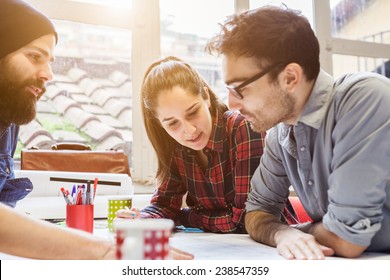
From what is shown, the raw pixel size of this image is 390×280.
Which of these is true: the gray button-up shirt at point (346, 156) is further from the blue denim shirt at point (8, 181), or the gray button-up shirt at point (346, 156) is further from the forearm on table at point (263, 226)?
the blue denim shirt at point (8, 181)

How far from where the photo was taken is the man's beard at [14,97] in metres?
1.47

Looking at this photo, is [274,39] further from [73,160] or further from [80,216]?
[73,160]

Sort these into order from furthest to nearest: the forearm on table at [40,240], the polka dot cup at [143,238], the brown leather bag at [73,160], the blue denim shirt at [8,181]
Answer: the brown leather bag at [73,160], the blue denim shirt at [8,181], the forearm on table at [40,240], the polka dot cup at [143,238]

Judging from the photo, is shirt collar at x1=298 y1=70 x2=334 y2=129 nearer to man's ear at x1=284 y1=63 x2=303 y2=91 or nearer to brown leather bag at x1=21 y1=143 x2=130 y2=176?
man's ear at x1=284 y1=63 x2=303 y2=91

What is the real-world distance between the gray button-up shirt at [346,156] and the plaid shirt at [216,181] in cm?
23

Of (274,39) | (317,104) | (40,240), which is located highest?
(274,39)

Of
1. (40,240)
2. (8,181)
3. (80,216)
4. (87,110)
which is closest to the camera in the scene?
(40,240)

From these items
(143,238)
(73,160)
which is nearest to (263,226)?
(143,238)

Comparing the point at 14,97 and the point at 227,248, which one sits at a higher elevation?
the point at 14,97

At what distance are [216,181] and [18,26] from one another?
0.80 metres

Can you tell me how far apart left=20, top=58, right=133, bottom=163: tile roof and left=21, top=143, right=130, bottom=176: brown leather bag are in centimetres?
45

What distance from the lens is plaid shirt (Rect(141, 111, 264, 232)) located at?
4.51 ft

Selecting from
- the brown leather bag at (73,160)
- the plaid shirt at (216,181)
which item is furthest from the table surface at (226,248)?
the brown leather bag at (73,160)

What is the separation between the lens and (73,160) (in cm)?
212
